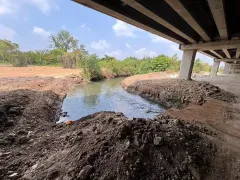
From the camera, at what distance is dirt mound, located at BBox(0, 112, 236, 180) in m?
2.39

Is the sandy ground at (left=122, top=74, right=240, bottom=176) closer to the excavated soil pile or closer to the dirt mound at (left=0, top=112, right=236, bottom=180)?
the excavated soil pile

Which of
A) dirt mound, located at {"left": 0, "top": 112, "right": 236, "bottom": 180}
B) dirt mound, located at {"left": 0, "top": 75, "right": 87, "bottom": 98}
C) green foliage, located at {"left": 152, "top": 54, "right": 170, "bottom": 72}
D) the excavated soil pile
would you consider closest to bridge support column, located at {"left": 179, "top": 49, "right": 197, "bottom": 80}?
the excavated soil pile

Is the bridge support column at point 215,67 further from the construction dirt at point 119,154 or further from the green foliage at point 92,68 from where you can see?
the construction dirt at point 119,154

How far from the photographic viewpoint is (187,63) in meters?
13.9

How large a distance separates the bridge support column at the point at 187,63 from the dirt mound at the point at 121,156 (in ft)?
37.3

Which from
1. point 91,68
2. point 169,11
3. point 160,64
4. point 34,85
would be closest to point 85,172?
point 169,11

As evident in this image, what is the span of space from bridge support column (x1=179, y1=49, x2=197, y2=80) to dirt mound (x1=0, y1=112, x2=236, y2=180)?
37.3ft

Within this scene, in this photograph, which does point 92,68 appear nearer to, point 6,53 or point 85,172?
point 85,172

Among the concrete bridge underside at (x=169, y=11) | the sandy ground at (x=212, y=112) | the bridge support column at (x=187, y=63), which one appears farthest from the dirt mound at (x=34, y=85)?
the bridge support column at (x=187, y=63)

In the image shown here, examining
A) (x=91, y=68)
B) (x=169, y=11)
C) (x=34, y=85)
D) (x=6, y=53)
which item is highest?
(x=169, y=11)

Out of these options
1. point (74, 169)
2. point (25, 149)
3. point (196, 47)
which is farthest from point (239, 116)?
point (196, 47)

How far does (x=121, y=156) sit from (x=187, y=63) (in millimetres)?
13308

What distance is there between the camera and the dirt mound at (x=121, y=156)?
2.39 m

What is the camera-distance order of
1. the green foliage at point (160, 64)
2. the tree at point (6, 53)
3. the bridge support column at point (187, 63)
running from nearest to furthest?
the bridge support column at point (187, 63) → the tree at point (6, 53) → the green foliage at point (160, 64)
